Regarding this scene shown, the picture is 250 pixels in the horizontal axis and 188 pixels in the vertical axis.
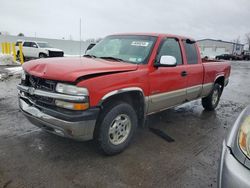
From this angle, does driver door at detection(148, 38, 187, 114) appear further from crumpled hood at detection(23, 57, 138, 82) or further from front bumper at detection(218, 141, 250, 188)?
front bumper at detection(218, 141, 250, 188)

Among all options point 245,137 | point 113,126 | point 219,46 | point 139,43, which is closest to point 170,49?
point 139,43

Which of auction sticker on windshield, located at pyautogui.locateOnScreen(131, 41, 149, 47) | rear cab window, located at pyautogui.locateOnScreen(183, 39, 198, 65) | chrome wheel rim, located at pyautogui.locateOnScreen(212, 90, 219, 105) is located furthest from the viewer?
chrome wheel rim, located at pyautogui.locateOnScreen(212, 90, 219, 105)

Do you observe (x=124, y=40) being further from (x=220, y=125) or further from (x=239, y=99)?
(x=239, y=99)

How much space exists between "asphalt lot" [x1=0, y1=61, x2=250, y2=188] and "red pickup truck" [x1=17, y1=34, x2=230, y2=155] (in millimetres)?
350

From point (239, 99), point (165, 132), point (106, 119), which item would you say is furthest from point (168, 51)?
point (239, 99)

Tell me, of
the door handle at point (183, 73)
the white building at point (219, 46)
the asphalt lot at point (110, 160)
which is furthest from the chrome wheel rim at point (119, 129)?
the white building at point (219, 46)

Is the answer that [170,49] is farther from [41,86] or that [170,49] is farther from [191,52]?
[41,86]

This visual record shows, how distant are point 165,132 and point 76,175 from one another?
2.13 m

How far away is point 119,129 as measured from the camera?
128 inches

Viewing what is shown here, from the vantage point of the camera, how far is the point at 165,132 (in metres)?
4.26

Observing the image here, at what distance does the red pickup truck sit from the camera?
104 inches

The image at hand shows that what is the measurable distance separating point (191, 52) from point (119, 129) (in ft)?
8.75

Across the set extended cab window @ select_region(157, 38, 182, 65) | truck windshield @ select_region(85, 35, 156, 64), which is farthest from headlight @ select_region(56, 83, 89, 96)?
extended cab window @ select_region(157, 38, 182, 65)

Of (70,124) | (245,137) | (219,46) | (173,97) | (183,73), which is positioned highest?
(219,46)
